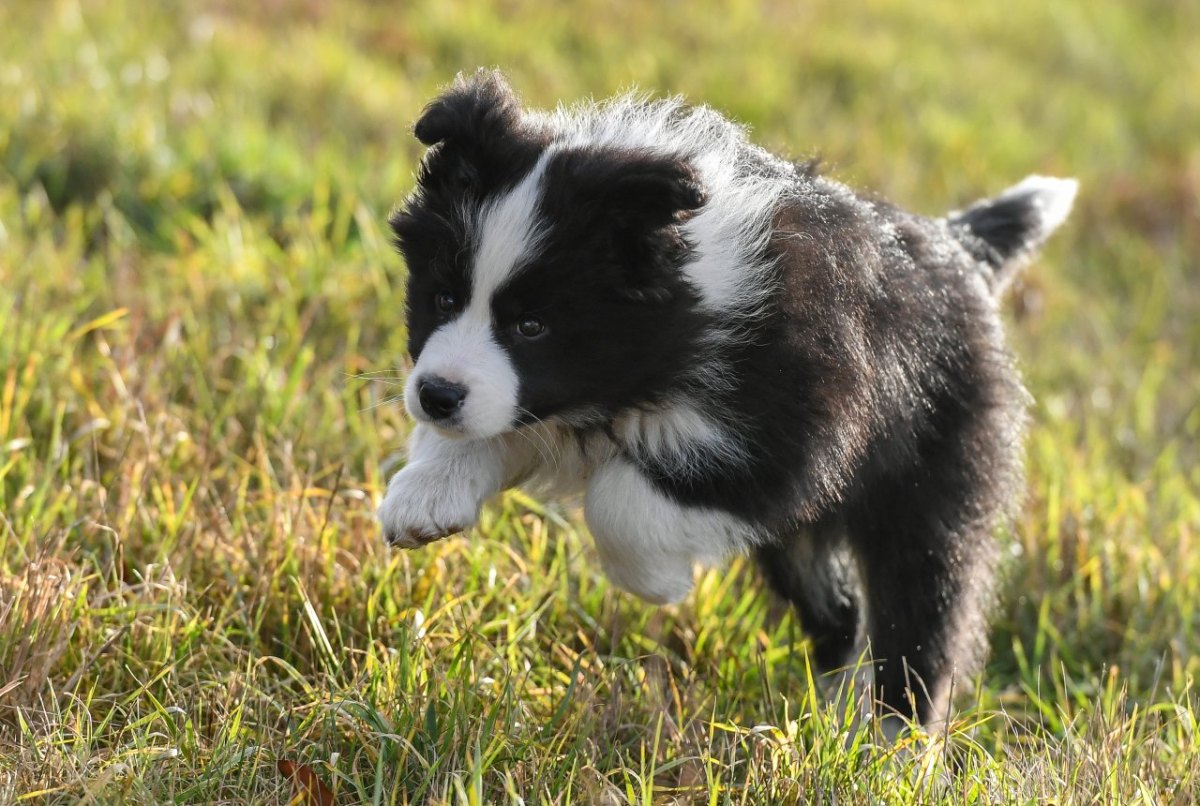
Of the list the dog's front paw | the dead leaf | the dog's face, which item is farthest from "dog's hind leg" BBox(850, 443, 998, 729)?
the dead leaf

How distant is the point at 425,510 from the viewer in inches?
124

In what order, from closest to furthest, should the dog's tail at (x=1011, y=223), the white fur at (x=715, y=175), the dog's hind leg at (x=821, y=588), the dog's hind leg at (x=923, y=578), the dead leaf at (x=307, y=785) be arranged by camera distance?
the dead leaf at (x=307, y=785)
the white fur at (x=715, y=175)
the dog's hind leg at (x=923, y=578)
the dog's hind leg at (x=821, y=588)
the dog's tail at (x=1011, y=223)

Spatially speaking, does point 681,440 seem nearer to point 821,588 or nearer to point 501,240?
point 501,240

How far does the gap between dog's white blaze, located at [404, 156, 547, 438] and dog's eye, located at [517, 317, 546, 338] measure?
0.19 ft

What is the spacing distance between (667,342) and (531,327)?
11.3 inches

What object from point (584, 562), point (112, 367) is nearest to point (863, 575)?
point (584, 562)

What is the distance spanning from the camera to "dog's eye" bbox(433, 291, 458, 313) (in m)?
3.03

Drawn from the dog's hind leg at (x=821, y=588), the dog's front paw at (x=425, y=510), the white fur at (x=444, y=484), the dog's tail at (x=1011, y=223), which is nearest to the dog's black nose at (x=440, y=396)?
the white fur at (x=444, y=484)

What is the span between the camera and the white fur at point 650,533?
313 cm

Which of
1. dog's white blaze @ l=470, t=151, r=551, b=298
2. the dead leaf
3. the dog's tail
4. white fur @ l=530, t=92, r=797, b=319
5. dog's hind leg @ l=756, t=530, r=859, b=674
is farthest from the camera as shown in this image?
the dog's tail

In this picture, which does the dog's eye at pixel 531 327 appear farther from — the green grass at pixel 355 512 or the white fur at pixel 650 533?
the green grass at pixel 355 512

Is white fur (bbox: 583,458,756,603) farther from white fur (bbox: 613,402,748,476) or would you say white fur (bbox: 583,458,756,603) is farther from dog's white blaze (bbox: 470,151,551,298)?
dog's white blaze (bbox: 470,151,551,298)

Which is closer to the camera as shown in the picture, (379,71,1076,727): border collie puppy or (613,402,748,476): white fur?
(379,71,1076,727): border collie puppy

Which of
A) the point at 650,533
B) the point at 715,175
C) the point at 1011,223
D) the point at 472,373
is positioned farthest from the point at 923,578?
the point at 472,373
